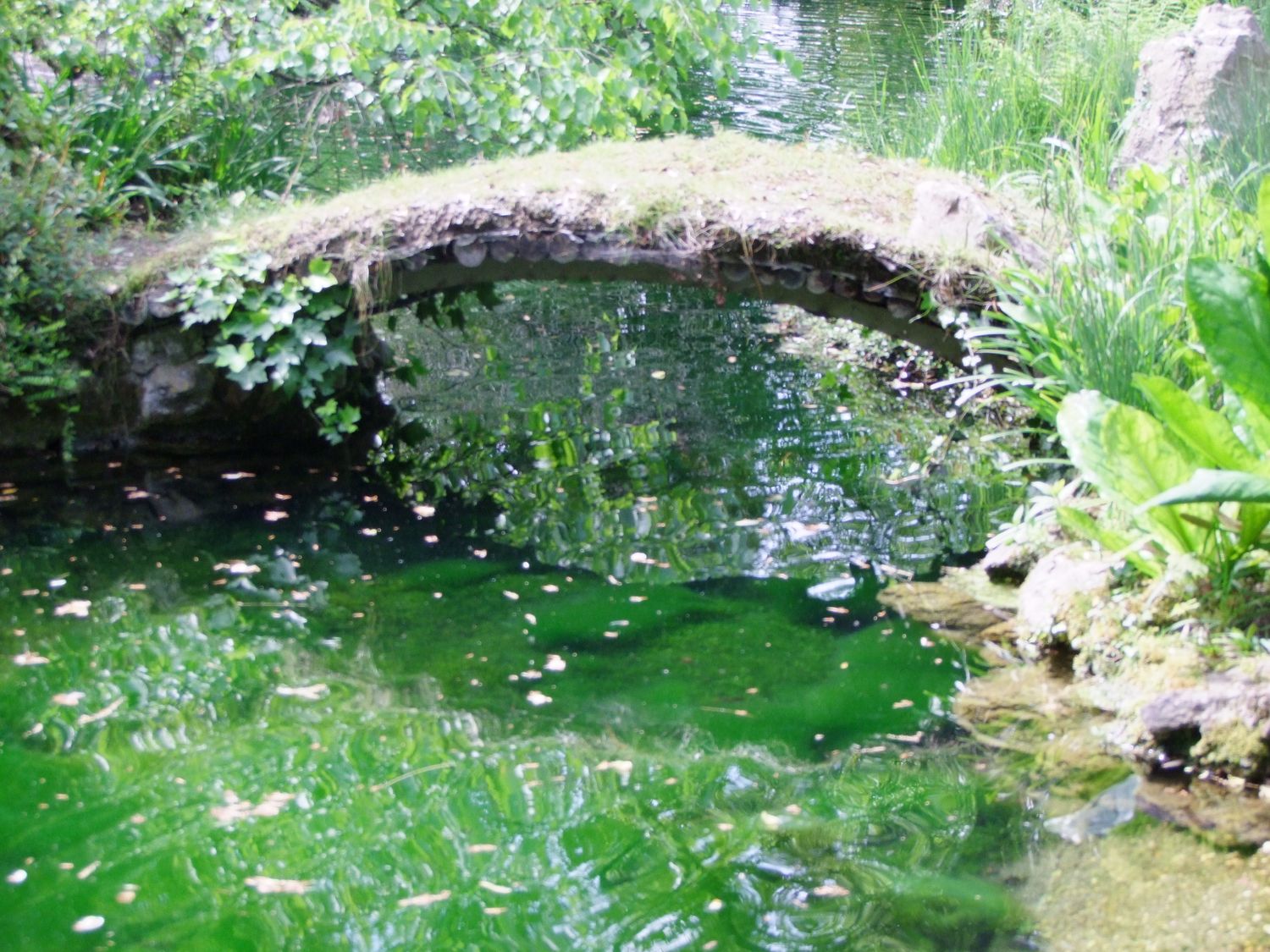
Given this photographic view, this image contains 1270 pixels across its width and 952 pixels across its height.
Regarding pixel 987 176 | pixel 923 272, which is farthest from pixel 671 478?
pixel 987 176

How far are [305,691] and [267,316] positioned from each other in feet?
7.54

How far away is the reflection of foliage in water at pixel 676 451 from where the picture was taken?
5.57m

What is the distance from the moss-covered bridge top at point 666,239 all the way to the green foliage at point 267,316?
0.38 feet

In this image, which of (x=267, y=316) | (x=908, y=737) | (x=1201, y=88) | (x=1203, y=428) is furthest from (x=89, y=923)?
(x=1201, y=88)

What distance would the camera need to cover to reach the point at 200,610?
489cm

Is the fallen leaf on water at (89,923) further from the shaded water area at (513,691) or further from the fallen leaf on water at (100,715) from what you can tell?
the fallen leaf on water at (100,715)

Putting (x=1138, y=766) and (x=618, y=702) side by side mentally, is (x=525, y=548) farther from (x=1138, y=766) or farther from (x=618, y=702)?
(x=1138, y=766)

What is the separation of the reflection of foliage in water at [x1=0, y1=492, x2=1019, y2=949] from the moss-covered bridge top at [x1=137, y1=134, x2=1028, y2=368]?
201cm

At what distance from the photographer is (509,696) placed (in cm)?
428

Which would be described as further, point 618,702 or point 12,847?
point 618,702

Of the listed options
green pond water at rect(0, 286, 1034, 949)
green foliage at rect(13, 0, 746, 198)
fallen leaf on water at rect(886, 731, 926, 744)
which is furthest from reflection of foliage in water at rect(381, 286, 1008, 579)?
green foliage at rect(13, 0, 746, 198)

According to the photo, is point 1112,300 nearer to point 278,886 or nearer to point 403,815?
point 403,815

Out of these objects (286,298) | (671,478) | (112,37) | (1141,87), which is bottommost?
(671,478)

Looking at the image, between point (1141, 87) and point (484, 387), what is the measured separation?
16.5ft
